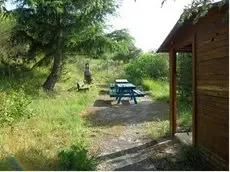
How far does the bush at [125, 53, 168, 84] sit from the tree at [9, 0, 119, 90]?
9998mm

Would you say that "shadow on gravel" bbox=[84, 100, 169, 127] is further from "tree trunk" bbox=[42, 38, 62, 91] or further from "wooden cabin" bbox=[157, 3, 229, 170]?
"wooden cabin" bbox=[157, 3, 229, 170]

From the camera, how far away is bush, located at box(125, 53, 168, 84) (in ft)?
91.2

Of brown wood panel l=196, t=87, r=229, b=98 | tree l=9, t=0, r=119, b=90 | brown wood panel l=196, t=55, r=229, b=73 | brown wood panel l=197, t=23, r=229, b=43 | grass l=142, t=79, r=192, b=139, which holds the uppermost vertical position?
tree l=9, t=0, r=119, b=90

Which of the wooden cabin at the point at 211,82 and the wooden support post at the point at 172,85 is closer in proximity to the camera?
the wooden cabin at the point at 211,82

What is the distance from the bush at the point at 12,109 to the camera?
893 centimetres

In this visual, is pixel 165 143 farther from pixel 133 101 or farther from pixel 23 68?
pixel 23 68

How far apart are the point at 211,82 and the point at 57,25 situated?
11461 mm

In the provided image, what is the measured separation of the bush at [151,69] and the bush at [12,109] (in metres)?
16.8

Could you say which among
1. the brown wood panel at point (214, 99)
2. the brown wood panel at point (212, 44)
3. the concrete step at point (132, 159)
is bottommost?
Result: the concrete step at point (132, 159)

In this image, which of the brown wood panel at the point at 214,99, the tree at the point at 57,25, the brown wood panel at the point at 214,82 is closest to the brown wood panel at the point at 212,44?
the brown wood panel at the point at 214,82

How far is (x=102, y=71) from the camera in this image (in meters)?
36.8

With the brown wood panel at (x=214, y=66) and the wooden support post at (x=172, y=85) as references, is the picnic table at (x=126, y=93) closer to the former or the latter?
the wooden support post at (x=172, y=85)

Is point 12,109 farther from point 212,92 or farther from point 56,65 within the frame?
point 56,65

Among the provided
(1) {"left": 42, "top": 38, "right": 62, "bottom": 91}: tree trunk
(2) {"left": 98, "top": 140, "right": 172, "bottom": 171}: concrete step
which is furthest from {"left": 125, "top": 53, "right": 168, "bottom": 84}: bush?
(2) {"left": 98, "top": 140, "right": 172, "bottom": 171}: concrete step
